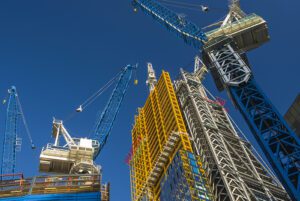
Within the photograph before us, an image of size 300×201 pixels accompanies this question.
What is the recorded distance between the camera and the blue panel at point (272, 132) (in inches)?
1604

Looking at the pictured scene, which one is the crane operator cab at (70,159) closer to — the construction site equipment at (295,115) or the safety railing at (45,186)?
the safety railing at (45,186)

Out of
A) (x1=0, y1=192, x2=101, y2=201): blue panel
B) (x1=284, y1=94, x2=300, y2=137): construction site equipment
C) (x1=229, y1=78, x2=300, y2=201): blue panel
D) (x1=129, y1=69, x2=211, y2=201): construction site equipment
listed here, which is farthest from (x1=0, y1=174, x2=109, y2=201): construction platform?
(x1=284, y1=94, x2=300, y2=137): construction site equipment

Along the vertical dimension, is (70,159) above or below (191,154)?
above

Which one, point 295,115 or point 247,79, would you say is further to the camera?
point 295,115

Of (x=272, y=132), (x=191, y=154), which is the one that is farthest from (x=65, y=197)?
(x=272, y=132)

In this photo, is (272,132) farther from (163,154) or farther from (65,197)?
(65,197)

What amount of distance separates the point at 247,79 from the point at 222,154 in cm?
1054

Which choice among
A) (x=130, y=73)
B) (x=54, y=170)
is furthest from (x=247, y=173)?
(x=130, y=73)

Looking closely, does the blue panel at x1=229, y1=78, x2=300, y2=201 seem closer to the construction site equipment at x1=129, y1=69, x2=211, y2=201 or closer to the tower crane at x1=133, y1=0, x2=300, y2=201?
the tower crane at x1=133, y1=0, x2=300, y2=201

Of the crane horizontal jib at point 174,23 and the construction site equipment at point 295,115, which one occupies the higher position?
the crane horizontal jib at point 174,23

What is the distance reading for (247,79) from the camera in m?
51.3

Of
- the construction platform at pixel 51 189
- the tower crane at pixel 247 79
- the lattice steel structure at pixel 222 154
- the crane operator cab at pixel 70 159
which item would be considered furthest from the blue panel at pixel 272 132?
the crane operator cab at pixel 70 159

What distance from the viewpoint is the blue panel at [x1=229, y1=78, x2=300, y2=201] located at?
40750 millimetres

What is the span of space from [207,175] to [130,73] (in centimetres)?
4598
